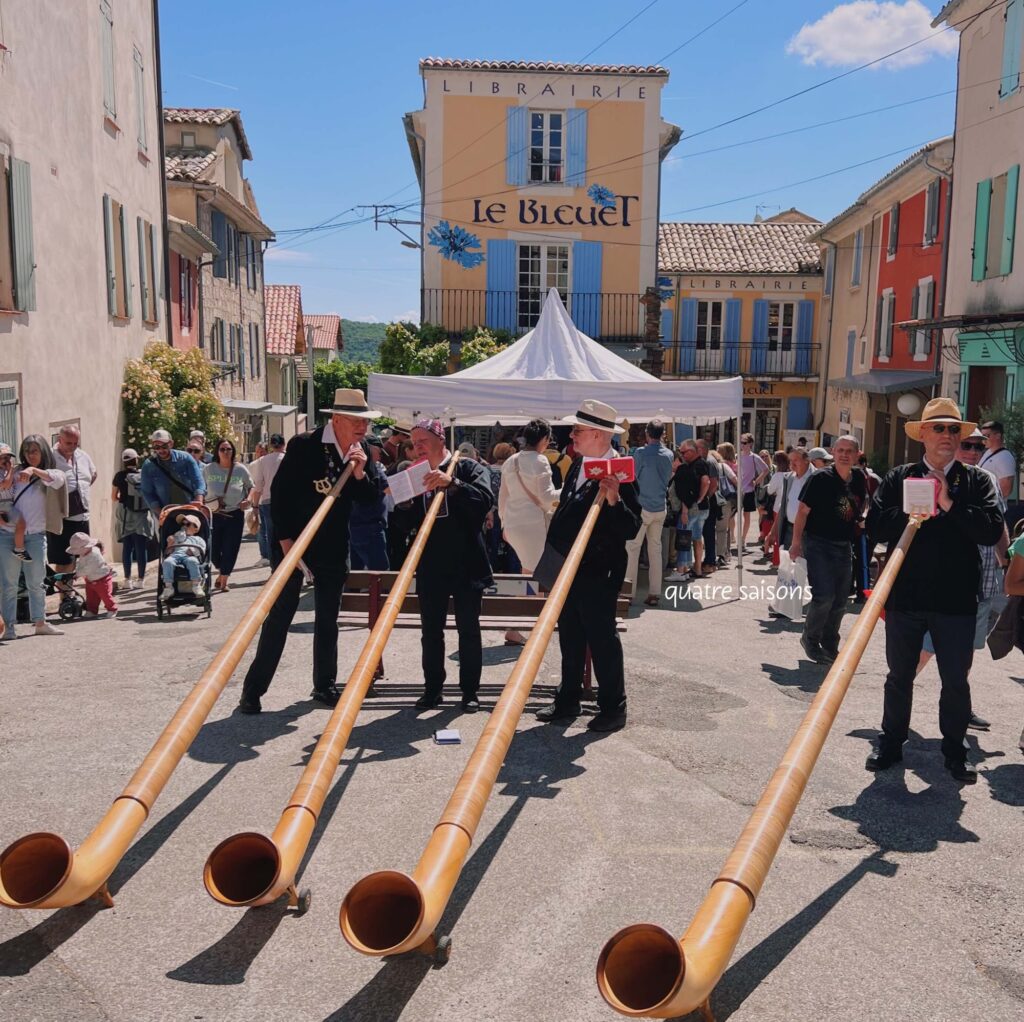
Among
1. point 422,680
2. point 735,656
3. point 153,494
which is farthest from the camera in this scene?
point 153,494

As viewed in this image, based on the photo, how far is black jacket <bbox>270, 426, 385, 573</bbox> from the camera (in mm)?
6434

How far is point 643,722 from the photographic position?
6363 mm

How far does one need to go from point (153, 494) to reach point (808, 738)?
8327 millimetres

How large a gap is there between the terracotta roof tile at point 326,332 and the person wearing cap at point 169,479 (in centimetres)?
5521

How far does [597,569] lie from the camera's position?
6.04 m

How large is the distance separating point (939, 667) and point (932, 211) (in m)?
20.1

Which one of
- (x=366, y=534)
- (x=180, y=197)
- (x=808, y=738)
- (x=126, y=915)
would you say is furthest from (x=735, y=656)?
(x=180, y=197)

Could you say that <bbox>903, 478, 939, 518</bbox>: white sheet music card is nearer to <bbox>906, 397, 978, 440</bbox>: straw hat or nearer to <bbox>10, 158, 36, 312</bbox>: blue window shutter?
<bbox>906, 397, 978, 440</bbox>: straw hat

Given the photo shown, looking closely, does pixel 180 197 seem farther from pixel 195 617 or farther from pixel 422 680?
pixel 422 680

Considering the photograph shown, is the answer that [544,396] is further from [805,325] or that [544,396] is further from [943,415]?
[805,325]

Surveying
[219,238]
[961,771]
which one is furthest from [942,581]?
[219,238]

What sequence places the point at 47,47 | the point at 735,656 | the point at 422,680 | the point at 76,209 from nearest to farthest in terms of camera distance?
the point at 422,680
the point at 735,656
the point at 47,47
the point at 76,209

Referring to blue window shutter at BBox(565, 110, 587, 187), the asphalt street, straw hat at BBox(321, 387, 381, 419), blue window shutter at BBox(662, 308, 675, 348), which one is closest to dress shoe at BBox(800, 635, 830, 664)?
the asphalt street

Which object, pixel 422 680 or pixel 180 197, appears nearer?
pixel 422 680
